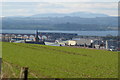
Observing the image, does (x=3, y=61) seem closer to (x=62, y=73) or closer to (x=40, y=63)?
(x=40, y=63)

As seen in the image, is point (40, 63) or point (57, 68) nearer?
point (57, 68)

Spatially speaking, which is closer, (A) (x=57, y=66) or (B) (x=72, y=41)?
(A) (x=57, y=66)

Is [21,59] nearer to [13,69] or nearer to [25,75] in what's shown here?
[13,69]

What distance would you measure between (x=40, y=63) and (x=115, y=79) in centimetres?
356

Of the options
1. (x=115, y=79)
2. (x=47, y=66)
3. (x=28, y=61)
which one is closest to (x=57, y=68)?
(x=47, y=66)

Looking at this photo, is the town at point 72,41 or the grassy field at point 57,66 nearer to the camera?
the grassy field at point 57,66

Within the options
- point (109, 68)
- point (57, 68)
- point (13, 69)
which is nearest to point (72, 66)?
point (57, 68)

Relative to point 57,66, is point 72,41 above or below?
above

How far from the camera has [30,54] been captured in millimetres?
14195

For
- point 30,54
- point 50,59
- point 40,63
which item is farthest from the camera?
point 30,54

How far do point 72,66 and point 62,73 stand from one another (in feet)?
5.18

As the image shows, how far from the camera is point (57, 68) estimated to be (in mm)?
11352

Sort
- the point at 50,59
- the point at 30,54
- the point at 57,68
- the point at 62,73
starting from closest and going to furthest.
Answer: the point at 62,73 → the point at 57,68 → the point at 50,59 → the point at 30,54

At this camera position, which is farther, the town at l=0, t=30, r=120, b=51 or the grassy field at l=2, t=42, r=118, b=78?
the town at l=0, t=30, r=120, b=51
